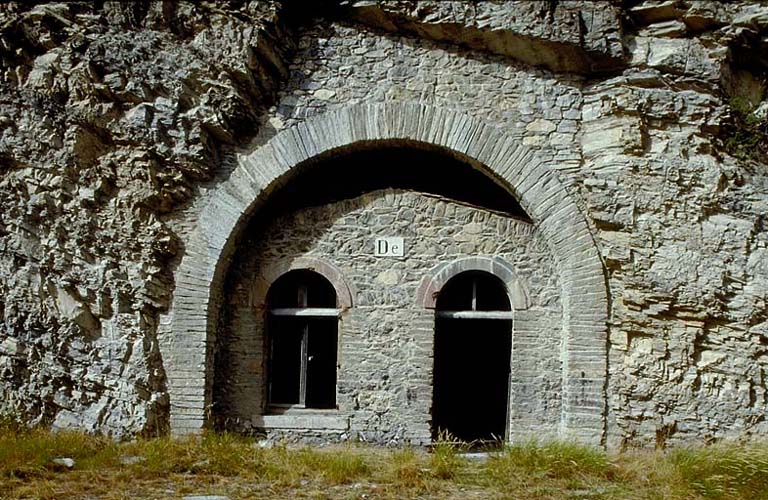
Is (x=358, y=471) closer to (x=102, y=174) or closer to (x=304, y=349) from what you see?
(x=304, y=349)

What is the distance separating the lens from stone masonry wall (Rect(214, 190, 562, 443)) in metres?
8.25

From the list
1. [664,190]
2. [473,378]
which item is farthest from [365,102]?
[473,378]

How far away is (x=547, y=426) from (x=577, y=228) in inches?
89.1

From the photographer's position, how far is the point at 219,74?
27.0 ft

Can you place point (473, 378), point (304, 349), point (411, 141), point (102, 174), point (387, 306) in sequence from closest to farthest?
→ point (102, 174), point (411, 141), point (387, 306), point (304, 349), point (473, 378)

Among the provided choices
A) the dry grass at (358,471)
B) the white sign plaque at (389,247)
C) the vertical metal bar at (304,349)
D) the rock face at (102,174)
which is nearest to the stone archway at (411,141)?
the rock face at (102,174)

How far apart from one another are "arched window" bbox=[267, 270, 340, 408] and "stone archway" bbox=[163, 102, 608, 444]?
0.82 m

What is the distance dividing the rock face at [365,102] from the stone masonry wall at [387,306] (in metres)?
0.36

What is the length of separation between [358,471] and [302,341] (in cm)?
227

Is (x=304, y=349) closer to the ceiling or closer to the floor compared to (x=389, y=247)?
closer to the floor

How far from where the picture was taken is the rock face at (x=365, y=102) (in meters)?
7.61

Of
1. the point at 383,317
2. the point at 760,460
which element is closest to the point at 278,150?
the point at 383,317

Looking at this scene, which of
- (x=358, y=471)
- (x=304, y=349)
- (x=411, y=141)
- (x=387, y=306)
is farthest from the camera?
(x=304, y=349)

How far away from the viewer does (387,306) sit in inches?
331
